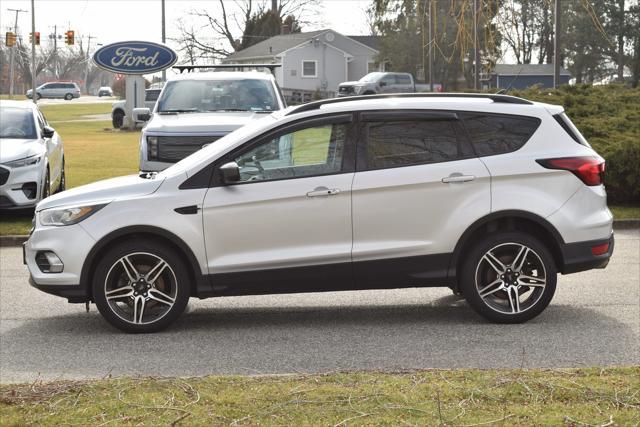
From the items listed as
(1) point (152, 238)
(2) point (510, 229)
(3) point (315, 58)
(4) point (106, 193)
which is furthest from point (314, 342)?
(3) point (315, 58)

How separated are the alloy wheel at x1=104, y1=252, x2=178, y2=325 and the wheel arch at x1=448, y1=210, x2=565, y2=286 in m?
2.24

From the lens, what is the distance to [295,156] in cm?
902

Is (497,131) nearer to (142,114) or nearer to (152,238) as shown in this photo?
(152,238)

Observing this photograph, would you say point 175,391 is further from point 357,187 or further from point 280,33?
point 280,33

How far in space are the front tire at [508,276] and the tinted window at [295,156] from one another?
133 centimetres

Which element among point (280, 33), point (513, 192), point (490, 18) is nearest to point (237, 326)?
point (513, 192)

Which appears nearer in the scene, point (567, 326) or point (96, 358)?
point (96, 358)

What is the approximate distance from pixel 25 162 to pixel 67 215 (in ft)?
24.4

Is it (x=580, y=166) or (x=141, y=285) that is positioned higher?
(x=580, y=166)

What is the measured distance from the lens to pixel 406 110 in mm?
9141

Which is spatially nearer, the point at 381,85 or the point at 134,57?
the point at 134,57

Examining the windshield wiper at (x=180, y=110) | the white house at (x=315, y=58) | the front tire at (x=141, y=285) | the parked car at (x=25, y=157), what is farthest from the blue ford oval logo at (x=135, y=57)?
the white house at (x=315, y=58)

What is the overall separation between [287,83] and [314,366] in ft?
257

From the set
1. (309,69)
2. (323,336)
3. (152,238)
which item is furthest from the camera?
(309,69)
